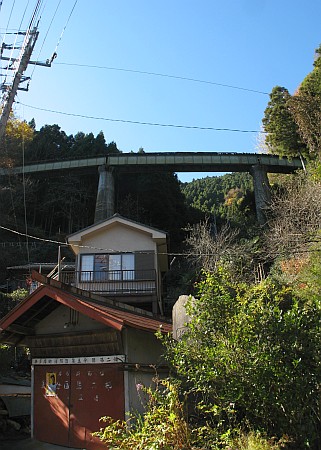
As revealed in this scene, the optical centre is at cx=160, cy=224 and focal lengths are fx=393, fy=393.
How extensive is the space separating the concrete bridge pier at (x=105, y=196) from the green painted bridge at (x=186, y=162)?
2.28 feet

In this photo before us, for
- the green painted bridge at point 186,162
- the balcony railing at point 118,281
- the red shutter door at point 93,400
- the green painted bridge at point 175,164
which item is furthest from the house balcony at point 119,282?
the green painted bridge at point 186,162

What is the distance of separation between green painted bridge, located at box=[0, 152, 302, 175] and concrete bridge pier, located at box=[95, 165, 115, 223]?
69 cm

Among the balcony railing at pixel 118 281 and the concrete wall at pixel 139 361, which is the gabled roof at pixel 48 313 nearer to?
the concrete wall at pixel 139 361

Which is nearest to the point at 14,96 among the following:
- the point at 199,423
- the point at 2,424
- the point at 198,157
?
the point at 2,424

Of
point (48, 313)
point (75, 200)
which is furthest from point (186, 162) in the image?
point (48, 313)

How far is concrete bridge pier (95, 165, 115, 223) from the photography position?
34594 mm

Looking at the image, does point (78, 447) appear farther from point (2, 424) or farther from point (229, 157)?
point (229, 157)

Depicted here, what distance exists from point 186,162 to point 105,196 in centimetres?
840

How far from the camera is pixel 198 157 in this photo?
37438 millimetres

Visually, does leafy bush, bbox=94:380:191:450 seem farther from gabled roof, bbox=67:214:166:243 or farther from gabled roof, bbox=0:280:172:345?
gabled roof, bbox=67:214:166:243

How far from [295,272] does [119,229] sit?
1004 cm

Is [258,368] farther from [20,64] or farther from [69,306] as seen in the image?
[20,64]

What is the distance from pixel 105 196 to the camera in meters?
35.3

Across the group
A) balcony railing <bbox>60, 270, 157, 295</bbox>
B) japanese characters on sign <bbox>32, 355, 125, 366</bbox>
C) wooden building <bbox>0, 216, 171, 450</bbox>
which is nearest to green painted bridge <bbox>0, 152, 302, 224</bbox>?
balcony railing <bbox>60, 270, 157, 295</bbox>
